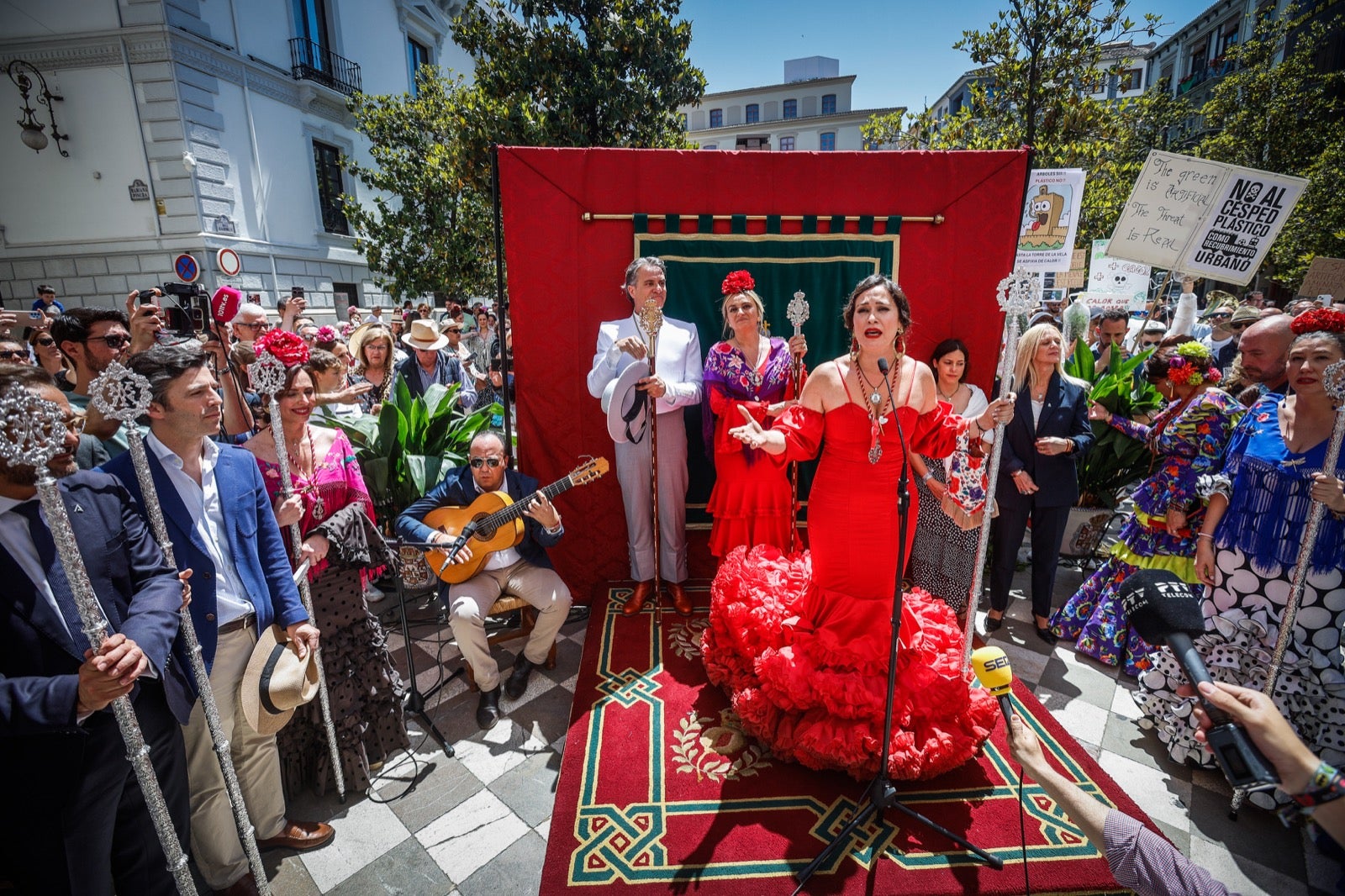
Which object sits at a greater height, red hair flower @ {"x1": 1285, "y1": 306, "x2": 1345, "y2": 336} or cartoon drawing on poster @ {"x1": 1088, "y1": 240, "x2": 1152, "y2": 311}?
cartoon drawing on poster @ {"x1": 1088, "y1": 240, "x2": 1152, "y2": 311}

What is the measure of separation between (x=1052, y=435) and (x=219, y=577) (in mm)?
4501

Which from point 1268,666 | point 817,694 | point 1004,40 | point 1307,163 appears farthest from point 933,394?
point 1307,163

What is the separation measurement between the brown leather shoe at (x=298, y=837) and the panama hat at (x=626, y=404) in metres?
2.44

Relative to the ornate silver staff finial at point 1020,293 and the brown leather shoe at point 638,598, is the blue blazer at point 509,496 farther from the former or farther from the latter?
the ornate silver staff finial at point 1020,293

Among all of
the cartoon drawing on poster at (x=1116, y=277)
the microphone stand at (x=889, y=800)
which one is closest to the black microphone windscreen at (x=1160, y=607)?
the microphone stand at (x=889, y=800)

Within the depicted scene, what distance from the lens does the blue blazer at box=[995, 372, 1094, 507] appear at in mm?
3859

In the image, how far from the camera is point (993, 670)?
1.96 m

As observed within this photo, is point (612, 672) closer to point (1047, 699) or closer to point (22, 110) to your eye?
point (1047, 699)

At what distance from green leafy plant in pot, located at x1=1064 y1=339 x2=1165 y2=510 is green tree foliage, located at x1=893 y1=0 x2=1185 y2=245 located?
319 cm

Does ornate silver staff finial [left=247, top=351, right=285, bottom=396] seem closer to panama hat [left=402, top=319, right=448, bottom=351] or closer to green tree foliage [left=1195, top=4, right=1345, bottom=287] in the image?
panama hat [left=402, top=319, right=448, bottom=351]

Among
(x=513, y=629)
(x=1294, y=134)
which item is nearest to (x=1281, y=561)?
(x=513, y=629)

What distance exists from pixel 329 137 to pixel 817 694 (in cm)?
1981

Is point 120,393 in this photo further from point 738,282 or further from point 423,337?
point 423,337

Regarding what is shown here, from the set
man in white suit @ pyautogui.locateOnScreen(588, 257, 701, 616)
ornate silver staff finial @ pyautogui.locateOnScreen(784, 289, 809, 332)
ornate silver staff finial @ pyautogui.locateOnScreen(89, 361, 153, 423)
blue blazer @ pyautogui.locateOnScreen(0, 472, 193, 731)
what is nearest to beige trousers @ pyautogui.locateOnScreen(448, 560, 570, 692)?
man in white suit @ pyautogui.locateOnScreen(588, 257, 701, 616)
